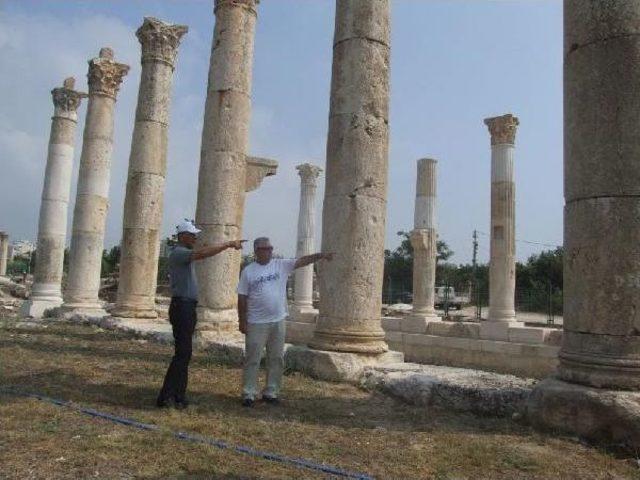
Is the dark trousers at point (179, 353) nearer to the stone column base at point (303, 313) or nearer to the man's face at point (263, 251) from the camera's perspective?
the man's face at point (263, 251)

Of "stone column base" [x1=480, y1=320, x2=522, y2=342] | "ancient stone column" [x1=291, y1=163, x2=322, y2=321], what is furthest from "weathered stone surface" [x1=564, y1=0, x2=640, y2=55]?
"ancient stone column" [x1=291, y1=163, x2=322, y2=321]

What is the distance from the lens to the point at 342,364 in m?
8.03

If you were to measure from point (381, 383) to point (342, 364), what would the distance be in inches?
28.3

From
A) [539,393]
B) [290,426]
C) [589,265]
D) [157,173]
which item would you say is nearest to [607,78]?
[589,265]

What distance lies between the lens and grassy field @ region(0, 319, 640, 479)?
4293 mm

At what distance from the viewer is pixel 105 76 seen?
18.9m

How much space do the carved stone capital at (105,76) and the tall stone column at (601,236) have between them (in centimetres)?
1614

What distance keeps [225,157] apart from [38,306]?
1073 cm

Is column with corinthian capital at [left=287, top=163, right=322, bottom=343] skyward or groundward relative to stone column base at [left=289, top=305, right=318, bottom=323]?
skyward

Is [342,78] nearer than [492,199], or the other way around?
[342,78]

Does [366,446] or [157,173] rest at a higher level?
[157,173]

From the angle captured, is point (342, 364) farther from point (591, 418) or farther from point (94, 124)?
point (94, 124)

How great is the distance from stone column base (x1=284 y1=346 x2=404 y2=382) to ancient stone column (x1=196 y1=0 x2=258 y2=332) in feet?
11.9

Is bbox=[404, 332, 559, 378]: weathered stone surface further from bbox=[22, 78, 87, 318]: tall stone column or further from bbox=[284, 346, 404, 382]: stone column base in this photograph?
bbox=[22, 78, 87, 318]: tall stone column
